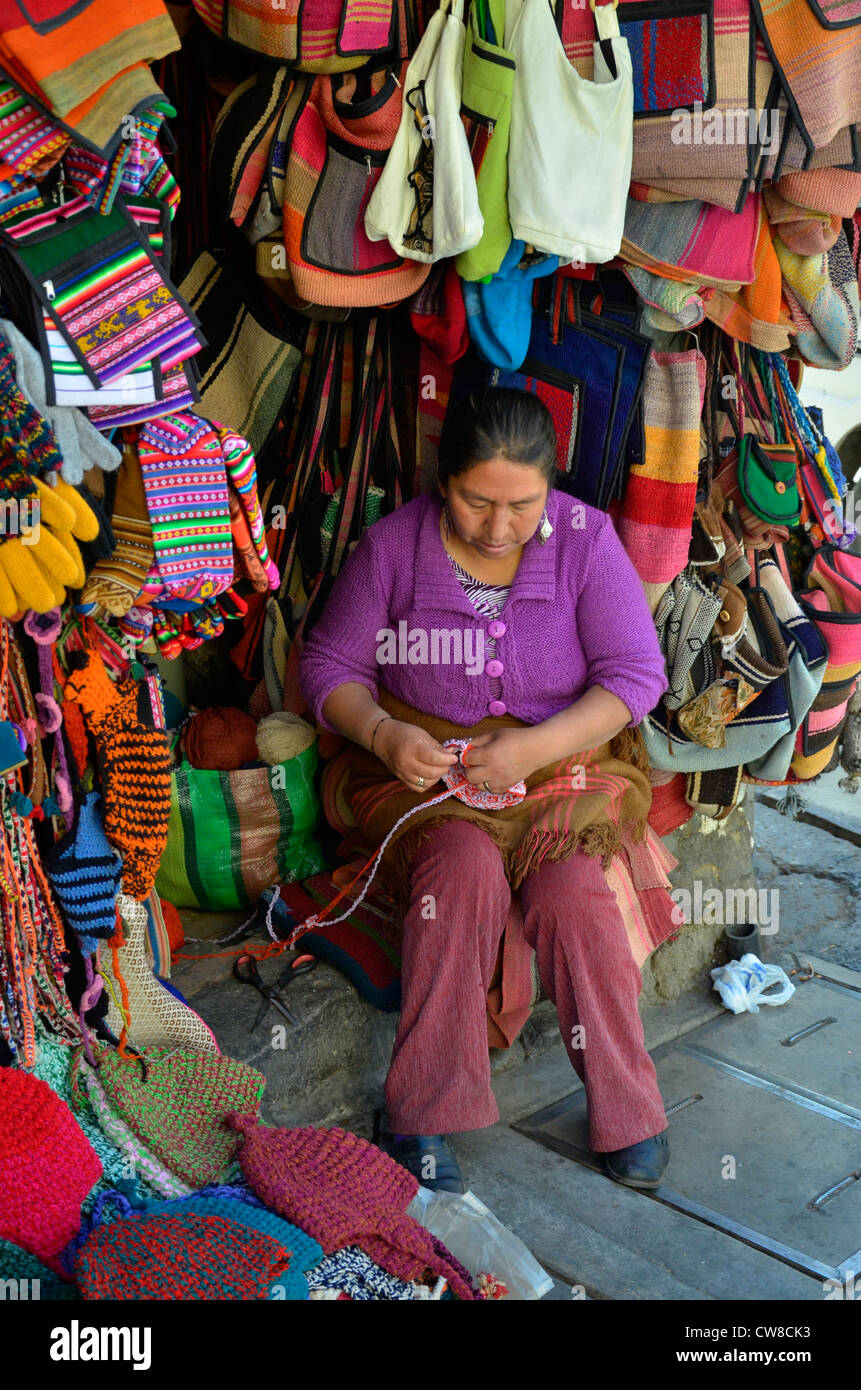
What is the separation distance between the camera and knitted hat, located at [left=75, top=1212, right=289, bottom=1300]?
1.63 m

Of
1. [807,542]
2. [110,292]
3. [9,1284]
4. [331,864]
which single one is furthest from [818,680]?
[9,1284]

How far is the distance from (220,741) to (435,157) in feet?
4.28

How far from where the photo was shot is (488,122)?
2.46 meters

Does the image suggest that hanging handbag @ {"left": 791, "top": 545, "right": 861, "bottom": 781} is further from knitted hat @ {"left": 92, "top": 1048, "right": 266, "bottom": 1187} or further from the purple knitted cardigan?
knitted hat @ {"left": 92, "top": 1048, "right": 266, "bottom": 1187}

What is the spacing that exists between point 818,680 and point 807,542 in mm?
437

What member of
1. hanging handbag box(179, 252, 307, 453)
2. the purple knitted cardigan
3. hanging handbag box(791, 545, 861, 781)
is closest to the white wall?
hanging handbag box(791, 545, 861, 781)

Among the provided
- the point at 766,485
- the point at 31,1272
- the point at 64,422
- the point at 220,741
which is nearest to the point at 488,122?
the point at 766,485

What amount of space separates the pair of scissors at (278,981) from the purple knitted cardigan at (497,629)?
0.51 metres

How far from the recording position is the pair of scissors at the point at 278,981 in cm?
258

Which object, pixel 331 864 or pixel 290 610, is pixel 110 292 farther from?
pixel 331 864

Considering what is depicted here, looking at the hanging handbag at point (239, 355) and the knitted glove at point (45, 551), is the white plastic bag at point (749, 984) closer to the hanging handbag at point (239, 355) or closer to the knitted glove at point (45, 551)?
the hanging handbag at point (239, 355)

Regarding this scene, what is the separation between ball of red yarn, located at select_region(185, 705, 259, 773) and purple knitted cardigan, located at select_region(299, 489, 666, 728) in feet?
0.99

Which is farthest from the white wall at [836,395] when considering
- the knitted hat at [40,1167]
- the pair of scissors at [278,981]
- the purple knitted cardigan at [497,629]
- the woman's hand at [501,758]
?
the knitted hat at [40,1167]

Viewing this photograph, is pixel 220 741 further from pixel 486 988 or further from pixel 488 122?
pixel 488 122
